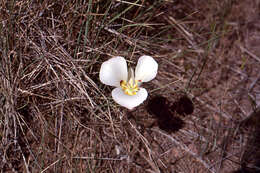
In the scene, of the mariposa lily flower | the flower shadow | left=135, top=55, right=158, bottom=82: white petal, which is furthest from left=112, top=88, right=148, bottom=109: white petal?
the flower shadow

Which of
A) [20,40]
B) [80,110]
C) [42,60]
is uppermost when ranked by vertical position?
[20,40]

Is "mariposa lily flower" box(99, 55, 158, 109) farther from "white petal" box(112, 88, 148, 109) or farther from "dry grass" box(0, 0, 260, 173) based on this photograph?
"dry grass" box(0, 0, 260, 173)

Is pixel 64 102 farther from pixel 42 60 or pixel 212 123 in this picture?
pixel 212 123

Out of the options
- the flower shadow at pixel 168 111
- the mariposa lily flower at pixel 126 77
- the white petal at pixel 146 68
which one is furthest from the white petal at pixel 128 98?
the flower shadow at pixel 168 111

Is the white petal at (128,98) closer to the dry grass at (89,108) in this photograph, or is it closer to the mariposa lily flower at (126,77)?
the mariposa lily flower at (126,77)

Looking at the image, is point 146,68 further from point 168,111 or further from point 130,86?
point 168,111

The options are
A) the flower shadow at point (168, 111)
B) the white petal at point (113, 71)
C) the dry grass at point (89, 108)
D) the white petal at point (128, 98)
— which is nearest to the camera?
the white petal at point (128, 98)

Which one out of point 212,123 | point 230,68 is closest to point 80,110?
point 212,123
